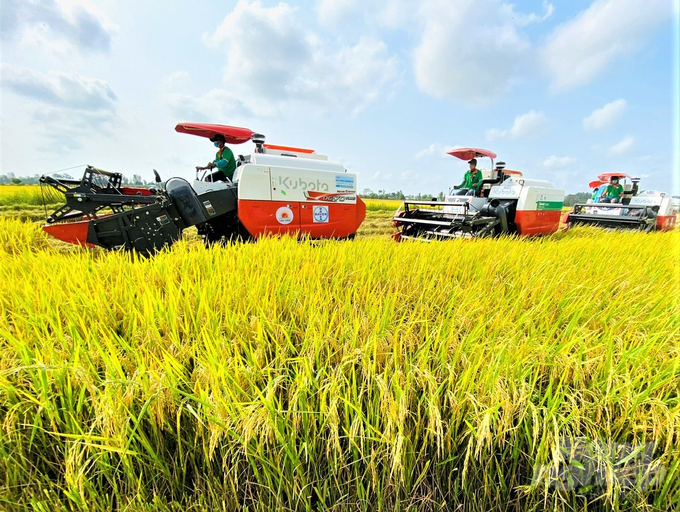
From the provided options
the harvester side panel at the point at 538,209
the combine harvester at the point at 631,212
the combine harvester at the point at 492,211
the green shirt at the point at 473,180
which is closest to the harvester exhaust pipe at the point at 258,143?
the combine harvester at the point at 492,211

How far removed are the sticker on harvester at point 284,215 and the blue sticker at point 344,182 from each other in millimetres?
1044

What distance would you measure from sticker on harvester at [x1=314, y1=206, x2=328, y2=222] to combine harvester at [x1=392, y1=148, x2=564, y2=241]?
208 centimetres

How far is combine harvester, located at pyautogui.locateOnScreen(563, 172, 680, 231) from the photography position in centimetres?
802

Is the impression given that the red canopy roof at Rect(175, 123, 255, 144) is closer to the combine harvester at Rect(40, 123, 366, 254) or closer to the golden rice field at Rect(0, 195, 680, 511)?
the combine harvester at Rect(40, 123, 366, 254)

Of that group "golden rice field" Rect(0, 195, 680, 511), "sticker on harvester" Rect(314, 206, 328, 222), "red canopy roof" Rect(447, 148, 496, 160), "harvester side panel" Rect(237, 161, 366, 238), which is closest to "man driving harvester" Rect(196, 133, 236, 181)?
"harvester side panel" Rect(237, 161, 366, 238)

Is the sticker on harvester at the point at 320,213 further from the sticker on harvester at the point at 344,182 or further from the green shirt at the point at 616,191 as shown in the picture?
the green shirt at the point at 616,191

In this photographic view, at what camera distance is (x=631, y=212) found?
9008 millimetres

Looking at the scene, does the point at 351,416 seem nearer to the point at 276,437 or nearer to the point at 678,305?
the point at 276,437

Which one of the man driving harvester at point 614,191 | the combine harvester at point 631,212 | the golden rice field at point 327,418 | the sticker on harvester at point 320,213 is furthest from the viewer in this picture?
the man driving harvester at point 614,191

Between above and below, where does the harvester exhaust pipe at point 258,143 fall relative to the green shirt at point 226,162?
above

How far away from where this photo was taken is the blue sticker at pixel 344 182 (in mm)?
5367

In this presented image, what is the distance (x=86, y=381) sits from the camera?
3.68ft

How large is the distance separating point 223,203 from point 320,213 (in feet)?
5.29

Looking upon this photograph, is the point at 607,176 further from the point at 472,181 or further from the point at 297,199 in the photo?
the point at 297,199
